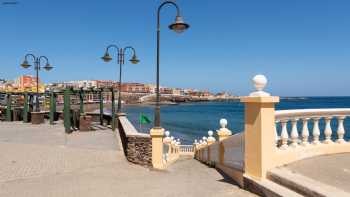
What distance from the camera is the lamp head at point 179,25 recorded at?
28.7 ft

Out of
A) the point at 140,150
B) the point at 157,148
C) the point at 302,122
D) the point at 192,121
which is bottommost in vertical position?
the point at 192,121

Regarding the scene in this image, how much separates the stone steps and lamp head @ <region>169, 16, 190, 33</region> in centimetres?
554

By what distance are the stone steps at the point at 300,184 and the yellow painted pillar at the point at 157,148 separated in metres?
4.72

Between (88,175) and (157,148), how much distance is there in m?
2.41

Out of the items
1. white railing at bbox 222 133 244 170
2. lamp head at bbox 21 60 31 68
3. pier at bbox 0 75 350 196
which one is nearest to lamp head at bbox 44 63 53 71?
lamp head at bbox 21 60 31 68

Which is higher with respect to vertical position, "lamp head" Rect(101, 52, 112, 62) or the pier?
"lamp head" Rect(101, 52, 112, 62)

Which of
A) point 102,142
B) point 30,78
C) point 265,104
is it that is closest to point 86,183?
point 265,104

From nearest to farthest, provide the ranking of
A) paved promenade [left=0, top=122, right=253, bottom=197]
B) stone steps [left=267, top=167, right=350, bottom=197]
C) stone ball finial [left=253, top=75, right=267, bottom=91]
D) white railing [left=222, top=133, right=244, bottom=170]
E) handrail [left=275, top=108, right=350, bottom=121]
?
stone steps [left=267, top=167, right=350, bottom=197] < stone ball finial [left=253, top=75, right=267, bottom=91] < handrail [left=275, top=108, right=350, bottom=121] < paved promenade [left=0, top=122, right=253, bottom=197] < white railing [left=222, top=133, right=244, bottom=170]

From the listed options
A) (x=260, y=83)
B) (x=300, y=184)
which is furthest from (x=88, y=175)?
(x=300, y=184)

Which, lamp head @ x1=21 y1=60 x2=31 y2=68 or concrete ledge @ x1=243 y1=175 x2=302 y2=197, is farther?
lamp head @ x1=21 y1=60 x2=31 y2=68

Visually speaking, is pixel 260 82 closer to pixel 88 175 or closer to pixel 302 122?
pixel 302 122

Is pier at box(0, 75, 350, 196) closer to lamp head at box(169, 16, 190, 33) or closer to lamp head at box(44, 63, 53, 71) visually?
lamp head at box(169, 16, 190, 33)

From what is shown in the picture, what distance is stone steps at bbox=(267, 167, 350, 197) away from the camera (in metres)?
3.49

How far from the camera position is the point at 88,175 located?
23.4 ft
